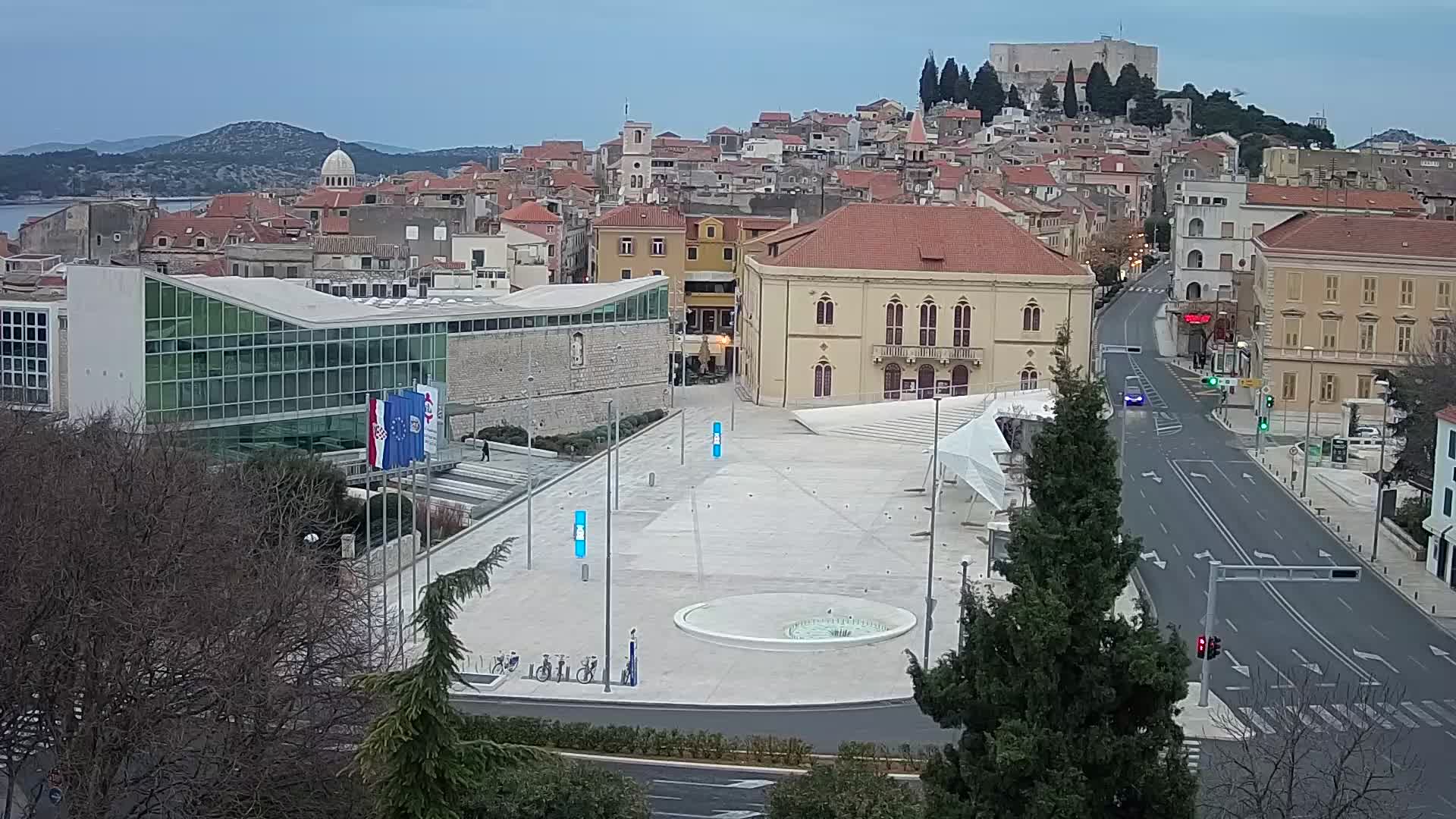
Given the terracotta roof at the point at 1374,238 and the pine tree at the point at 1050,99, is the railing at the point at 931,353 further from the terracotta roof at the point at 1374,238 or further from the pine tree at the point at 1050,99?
the pine tree at the point at 1050,99

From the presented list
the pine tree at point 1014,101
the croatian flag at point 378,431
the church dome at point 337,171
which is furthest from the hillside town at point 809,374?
the pine tree at point 1014,101

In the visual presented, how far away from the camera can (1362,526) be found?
146 feet

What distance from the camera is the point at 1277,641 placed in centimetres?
3356

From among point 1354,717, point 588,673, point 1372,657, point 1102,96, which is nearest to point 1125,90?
point 1102,96

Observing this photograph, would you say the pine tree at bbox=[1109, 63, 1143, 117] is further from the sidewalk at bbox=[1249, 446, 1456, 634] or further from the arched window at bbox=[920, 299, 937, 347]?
the sidewalk at bbox=[1249, 446, 1456, 634]

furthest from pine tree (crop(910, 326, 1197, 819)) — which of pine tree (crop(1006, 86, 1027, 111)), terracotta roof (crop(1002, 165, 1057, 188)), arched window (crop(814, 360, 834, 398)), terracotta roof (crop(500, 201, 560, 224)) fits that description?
pine tree (crop(1006, 86, 1027, 111))

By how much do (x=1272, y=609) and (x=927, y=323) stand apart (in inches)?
1167

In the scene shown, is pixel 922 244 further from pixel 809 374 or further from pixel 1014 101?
pixel 1014 101

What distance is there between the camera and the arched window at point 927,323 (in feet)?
212

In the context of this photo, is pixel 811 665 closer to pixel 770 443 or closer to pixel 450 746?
pixel 450 746

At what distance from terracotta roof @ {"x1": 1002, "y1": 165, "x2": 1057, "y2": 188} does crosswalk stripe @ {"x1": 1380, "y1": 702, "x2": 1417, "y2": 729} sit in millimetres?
81953

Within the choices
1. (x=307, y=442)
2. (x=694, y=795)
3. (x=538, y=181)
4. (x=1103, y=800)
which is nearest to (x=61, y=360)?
(x=307, y=442)

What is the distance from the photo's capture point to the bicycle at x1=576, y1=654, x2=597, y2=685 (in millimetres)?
31344

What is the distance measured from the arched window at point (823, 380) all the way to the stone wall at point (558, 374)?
203 inches
